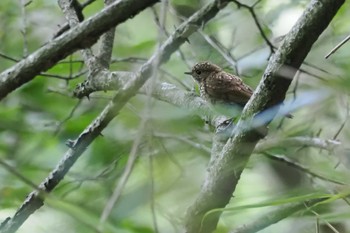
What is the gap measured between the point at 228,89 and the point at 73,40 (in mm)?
868

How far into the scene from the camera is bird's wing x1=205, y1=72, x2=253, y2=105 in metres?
2.03

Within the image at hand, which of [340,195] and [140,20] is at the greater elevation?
[340,195]

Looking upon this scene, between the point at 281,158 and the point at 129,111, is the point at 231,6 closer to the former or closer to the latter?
the point at 281,158

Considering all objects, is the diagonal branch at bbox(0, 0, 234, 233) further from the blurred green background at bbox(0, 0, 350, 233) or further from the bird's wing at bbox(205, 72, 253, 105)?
the bird's wing at bbox(205, 72, 253, 105)

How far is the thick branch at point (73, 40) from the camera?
1341 mm

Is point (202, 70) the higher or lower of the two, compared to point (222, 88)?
lower

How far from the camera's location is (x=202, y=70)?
2.55m

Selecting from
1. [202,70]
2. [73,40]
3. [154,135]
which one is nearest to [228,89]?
[202,70]

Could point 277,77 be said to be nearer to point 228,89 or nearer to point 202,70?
point 228,89

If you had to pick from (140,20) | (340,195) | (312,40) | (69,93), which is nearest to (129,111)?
(312,40)

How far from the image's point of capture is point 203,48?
3002 millimetres

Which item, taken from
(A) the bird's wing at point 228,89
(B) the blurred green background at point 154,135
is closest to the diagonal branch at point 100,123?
(B) the blurred green background at point 154,135

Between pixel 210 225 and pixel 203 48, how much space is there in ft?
6.25

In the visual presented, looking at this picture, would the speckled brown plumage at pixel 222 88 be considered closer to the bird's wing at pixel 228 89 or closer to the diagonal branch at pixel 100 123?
the bird's wing at pixel 228 89
